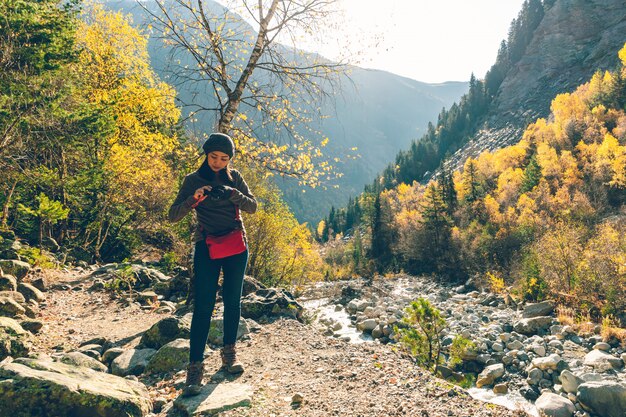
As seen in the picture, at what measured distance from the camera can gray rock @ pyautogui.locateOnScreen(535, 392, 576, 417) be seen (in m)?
6.09

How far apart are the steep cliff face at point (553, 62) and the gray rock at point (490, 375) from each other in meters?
97.6

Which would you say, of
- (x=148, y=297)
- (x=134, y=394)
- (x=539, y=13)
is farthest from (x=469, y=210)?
(x=539, y=13)

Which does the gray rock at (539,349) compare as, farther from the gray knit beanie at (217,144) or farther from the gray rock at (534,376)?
the gray knit beanie at (217,144)

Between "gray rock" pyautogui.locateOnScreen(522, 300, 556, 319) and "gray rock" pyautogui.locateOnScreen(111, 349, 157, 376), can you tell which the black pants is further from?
"gray rock" pyautogui.locateOnScreen(522, 300, 556, 319)

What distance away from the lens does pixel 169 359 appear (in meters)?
4.14

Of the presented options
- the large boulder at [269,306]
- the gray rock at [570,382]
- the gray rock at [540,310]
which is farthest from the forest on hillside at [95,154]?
the gray rock at [540,310]

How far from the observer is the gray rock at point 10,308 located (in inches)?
201

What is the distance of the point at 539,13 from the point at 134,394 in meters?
162

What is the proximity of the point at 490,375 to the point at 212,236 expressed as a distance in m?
8.88

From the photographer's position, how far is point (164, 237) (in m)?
15.3

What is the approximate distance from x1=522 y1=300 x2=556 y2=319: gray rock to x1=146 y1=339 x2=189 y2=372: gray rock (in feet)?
50.7

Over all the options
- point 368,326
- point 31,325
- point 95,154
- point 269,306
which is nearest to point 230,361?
point 269,306

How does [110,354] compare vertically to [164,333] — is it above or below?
below

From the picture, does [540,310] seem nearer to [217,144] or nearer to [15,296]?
[217,144]
